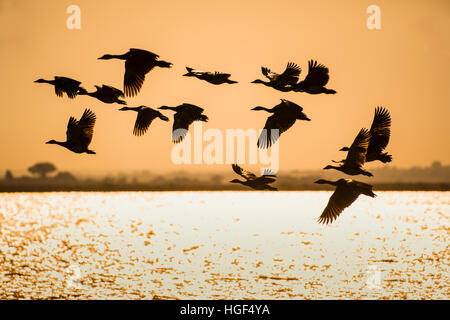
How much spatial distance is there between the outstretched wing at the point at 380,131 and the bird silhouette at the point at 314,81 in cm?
118

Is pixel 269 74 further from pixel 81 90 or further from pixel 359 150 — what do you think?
pixel 81 90

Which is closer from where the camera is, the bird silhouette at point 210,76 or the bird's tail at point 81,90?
the bird's tail at point 81,90

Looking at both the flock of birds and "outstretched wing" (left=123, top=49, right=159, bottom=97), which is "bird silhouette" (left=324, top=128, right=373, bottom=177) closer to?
the flock of birds

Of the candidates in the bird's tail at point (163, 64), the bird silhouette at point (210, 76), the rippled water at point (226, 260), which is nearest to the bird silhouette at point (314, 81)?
the bird silhouette at point (210, 76)

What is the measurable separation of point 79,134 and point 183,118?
2084mm

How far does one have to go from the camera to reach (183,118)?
11578mm

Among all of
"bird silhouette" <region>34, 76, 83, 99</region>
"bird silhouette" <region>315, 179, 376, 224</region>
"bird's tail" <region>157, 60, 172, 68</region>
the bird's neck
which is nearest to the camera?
"bird silhouette" <region>315, 179, 376, 224</region>

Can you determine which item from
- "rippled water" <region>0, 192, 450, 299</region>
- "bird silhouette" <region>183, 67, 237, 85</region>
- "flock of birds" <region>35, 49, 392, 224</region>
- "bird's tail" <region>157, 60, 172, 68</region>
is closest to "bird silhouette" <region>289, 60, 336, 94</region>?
"flock of birds" <region>35, 49, 392, 224</region>

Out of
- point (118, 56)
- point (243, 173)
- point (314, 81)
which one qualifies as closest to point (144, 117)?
point (118, 56)

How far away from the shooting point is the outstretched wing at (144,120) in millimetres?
11278

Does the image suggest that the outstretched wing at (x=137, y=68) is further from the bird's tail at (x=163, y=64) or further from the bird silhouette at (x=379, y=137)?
the bird silhouette at (x=379, y=137)

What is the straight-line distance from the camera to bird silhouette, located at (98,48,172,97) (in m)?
11.0

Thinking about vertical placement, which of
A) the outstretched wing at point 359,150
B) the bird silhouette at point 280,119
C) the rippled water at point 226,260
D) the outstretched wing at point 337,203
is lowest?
the rippled water at point 226,260

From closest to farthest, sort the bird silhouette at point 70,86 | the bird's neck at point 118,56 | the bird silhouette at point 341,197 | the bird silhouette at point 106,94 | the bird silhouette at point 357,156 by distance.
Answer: the bird silhouette at point 357,156
the bird silhouette at point 106,94
the bird silhouette at point 341,197
the bird silhouette at point 70,86
the bird's neck at point 118,56
